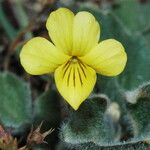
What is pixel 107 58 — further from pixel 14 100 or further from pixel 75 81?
pixel 14 100

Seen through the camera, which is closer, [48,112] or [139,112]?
[139,112]

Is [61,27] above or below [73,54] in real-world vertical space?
above

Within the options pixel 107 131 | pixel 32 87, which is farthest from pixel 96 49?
pixel 32 87

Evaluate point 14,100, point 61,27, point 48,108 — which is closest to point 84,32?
point 61,27

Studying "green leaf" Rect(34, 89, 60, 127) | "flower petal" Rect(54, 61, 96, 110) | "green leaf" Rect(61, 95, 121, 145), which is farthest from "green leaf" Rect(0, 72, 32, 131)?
"flower petal" Rect(54, 61, 96, 110)

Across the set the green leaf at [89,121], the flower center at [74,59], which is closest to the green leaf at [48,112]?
the green leaf at [89,121]

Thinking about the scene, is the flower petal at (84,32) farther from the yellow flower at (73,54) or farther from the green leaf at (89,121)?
the green leaf at (89,121)

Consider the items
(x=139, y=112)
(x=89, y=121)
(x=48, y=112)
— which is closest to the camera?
(x=89, y=121)

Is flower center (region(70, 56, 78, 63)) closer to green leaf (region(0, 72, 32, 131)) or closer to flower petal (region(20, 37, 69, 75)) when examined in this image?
flower petal (region(20, 37, 69, 75))
